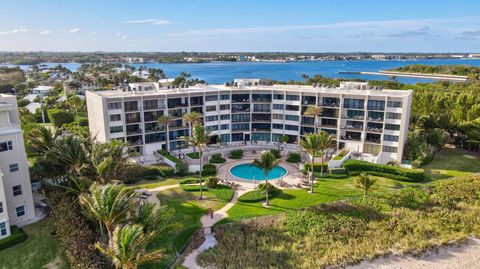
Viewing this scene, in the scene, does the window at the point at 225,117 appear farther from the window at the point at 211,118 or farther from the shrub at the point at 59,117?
Result: the shrub at the point at 59,117

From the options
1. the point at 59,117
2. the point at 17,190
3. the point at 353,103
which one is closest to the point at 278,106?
the point at 353,103

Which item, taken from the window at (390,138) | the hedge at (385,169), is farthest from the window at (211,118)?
the window at (390,138)

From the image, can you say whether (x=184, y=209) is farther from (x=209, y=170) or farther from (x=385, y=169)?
(x=385, y=169)

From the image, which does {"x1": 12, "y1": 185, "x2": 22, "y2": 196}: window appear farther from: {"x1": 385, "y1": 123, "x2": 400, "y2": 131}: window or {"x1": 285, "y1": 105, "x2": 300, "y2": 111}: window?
{"x1": 385, "y1": 123, "x2": 400, "y2": 131}: window

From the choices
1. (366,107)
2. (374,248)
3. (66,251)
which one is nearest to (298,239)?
(374,248)

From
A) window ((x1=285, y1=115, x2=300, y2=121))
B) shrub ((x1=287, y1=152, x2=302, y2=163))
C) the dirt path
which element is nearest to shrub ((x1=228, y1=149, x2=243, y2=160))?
shrub ((x1=287, y1=152, x2=302, y2=163))
